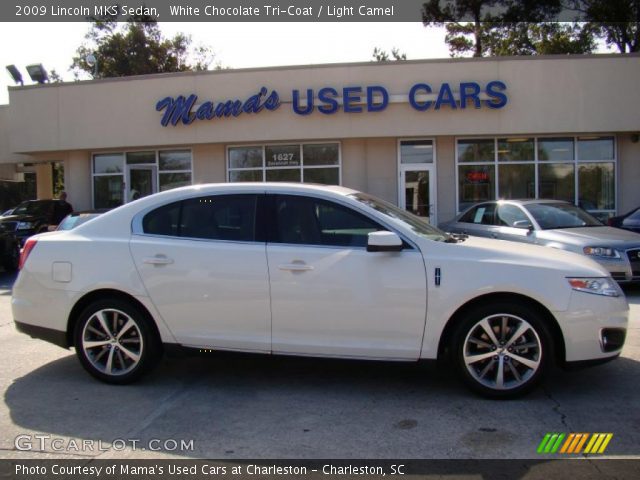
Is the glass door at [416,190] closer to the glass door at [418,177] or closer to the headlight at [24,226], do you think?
the glass door at [418,177]

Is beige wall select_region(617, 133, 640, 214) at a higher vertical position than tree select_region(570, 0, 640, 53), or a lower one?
lower

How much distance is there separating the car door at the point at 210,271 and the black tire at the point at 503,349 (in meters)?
1.52

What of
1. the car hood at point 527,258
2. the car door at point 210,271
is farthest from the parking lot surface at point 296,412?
the car hood at point 527,258

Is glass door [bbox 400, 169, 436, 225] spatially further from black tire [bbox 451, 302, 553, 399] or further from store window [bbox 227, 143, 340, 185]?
black tire [bbox 451, 302, 553, 399]

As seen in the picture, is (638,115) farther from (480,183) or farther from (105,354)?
(105,354)

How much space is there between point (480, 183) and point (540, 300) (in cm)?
1239

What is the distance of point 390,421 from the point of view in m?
4.04

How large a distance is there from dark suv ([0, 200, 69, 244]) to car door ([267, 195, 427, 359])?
1107 centimetres

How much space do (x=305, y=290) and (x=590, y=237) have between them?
5925 mm

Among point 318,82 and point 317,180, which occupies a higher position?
point 318,82

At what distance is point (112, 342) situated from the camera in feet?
15.8

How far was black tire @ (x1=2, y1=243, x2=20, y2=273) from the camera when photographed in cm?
1321

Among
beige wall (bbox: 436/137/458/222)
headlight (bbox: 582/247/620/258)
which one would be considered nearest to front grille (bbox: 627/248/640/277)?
headlight (bbox: 582/247/620/258)

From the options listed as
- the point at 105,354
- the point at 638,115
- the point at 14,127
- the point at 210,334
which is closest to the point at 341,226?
the point at 210,334
